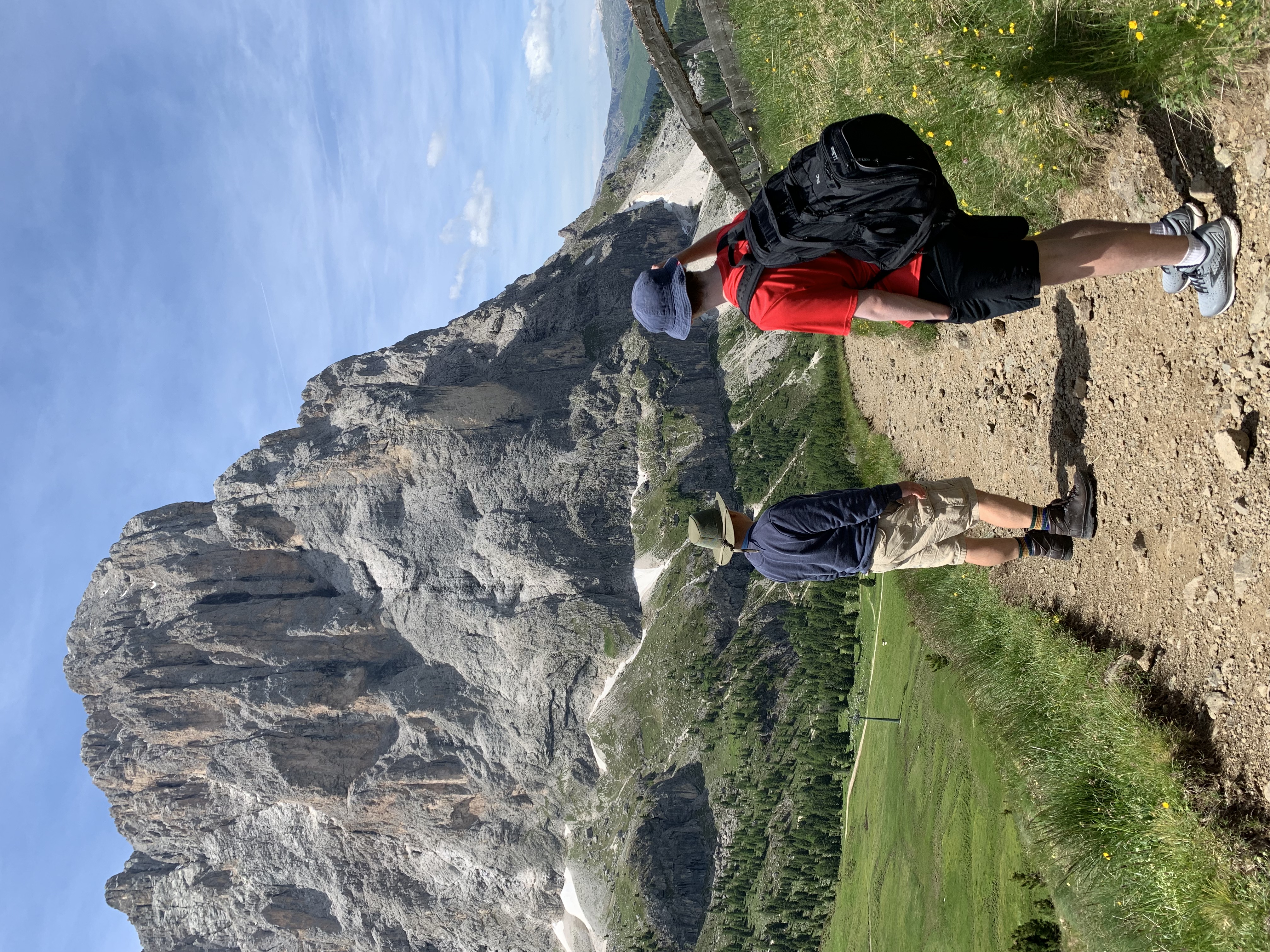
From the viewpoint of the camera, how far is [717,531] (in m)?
9.16

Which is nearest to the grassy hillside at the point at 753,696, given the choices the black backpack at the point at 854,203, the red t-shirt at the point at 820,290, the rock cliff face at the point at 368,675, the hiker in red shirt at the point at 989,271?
the rock cliff face at the point at 368,675

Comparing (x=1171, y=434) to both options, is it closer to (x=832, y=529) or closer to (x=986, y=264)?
(x=986, y=264)

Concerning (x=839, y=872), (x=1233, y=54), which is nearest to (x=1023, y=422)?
(x=1233, y=54)

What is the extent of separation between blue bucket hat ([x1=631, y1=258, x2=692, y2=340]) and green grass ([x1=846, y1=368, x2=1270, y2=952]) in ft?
17.4

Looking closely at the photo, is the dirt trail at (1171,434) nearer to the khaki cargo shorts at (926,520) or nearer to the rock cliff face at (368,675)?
the khaki cargo shorts at (926,520)

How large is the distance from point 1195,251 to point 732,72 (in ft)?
39.9

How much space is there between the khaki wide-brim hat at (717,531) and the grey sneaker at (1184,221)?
4783mm

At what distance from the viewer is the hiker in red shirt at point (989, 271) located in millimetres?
6004

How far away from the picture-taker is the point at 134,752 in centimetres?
8394

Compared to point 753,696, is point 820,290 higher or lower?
lower

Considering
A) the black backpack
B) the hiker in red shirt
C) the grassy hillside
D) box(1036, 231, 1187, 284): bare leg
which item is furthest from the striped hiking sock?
the grassy hillside

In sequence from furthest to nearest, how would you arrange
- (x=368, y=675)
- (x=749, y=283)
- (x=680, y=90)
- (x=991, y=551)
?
(x=368, y=675)
(x=680, y=90)
(x=991, y=551)
(x=749, y=283)

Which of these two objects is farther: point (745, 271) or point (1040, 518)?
point (1040, 518)

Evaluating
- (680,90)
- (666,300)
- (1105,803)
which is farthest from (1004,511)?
(680,90)
